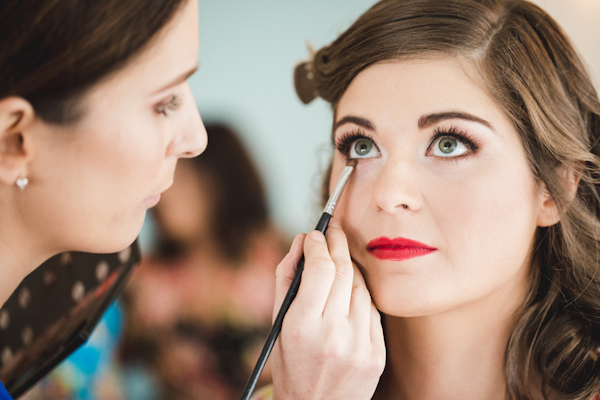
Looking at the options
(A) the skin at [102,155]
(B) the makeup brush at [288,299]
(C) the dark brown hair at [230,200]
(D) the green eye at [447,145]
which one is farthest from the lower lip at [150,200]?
(C) the dark brown hair at [230,200]

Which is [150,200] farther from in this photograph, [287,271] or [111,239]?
[287,271]

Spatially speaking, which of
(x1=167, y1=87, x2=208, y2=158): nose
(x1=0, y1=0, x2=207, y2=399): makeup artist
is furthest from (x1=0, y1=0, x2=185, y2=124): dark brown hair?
(x1=167, y1=87, x2=208, y2=158): nose

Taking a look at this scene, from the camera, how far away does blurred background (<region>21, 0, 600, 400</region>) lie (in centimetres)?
144

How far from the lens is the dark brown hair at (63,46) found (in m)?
0.57

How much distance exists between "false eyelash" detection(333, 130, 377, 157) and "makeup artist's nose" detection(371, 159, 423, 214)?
8 cm

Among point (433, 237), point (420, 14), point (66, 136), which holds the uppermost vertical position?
point (420, 14)

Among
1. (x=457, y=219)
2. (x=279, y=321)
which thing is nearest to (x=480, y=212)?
(x=457, y=219)

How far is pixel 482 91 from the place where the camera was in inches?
32.6

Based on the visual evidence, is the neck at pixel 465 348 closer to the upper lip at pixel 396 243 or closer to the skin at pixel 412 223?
the skin at pixel 412 223

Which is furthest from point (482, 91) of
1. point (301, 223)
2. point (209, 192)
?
point (209, 192)

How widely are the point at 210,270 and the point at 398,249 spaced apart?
834 mm

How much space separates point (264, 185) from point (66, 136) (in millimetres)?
884

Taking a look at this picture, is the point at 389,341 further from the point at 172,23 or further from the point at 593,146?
the point at 172,23

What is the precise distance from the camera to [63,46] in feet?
1.90
